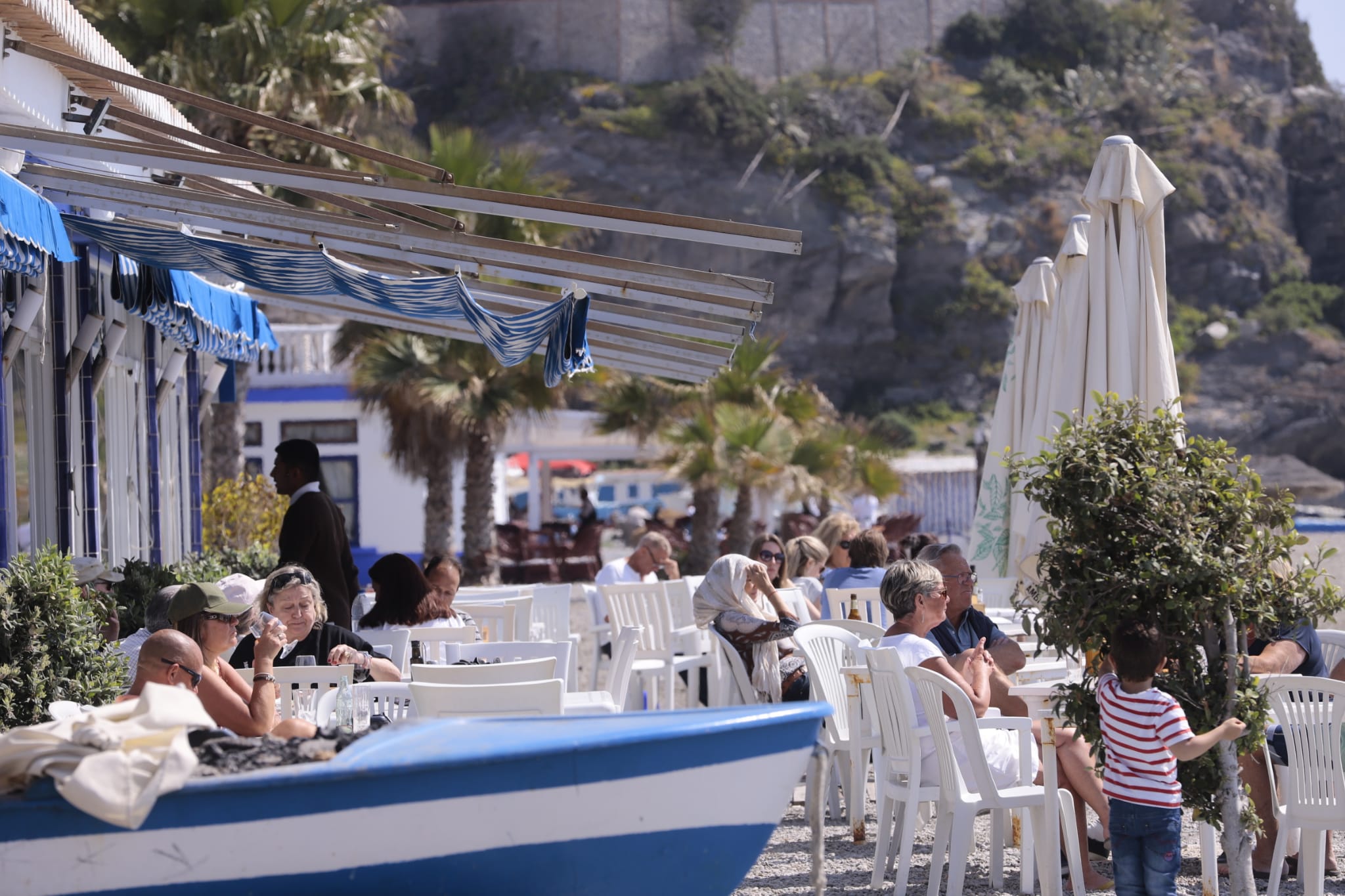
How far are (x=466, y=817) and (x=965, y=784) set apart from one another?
216cm

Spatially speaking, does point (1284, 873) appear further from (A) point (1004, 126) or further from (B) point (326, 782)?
(A) point (1004, 126)

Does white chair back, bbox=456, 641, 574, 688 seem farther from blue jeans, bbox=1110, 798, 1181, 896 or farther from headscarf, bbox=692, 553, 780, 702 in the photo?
blue jeans, bbox=1110, 798, 1181, 896

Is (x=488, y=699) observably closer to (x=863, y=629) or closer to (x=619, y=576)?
(x=863, y=629)

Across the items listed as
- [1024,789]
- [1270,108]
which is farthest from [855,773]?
[1270,108]

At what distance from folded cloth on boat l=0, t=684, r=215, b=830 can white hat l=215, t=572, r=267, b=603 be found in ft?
6.45

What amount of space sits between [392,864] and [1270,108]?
2850 inches

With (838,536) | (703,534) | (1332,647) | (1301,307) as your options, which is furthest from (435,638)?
(1301,307)

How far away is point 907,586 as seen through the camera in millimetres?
5250

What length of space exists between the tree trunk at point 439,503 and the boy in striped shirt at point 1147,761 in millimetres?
15519

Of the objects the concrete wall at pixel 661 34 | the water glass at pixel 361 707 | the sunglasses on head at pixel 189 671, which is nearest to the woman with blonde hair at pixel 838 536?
the water glass at pixel 361 707

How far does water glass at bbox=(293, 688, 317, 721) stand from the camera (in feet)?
15.2

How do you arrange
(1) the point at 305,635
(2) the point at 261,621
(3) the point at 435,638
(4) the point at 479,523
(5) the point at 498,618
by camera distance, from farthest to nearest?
1. (4) the point at 479,523
2. (5) the point at 498,618
3. (3) the point at 435,638
4. (2) the point at 261,621
5. (1) the point at 305,635

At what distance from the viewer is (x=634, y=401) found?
64.7 ft

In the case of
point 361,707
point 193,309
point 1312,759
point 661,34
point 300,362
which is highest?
point 661,34
